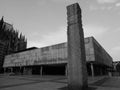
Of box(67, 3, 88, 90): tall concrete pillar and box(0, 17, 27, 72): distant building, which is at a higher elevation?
box(0, 17, 27, 72): distant building

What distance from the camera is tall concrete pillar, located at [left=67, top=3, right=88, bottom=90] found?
396 inches

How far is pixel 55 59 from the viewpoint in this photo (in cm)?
4234

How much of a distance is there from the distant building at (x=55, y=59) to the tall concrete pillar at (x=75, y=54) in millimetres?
23874

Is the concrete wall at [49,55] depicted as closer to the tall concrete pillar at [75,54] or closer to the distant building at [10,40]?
the tall concrete pillar at [75,54]

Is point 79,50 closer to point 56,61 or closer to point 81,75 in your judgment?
point 81,75

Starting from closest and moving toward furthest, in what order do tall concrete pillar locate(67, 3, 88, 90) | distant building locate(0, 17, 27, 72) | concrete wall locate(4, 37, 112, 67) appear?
tall concrete pillar locate(67, 3, 88, 90), concrete wall locate(4, 37, 112, 67), distant building locate(0, 17, 27, 72)

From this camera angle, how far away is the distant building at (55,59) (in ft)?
113

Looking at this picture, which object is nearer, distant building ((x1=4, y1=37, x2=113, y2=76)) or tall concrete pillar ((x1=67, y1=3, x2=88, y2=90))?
tall concrete pillar ((x1=67, y1=3, x2=88, y2=90))

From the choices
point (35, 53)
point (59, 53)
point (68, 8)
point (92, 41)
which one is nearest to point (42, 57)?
point (35, 53)

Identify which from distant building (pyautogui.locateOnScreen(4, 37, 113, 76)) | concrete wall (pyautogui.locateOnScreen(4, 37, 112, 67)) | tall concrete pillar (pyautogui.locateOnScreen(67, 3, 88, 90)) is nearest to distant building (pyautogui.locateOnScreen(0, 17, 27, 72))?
distant building (pyautogui.locateOnScreen(4, 37, 113, 76))

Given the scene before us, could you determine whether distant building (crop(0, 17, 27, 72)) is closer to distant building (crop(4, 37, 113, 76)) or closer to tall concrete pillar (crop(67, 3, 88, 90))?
distant building (crop(4, 37, 113, 76))

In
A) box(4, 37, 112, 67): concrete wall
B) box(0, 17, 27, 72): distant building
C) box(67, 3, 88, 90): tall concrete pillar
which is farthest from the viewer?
box(0, 17, 27, 72): distant building

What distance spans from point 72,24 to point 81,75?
219 inches

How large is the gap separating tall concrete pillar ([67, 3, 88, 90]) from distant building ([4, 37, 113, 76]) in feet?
78.3
